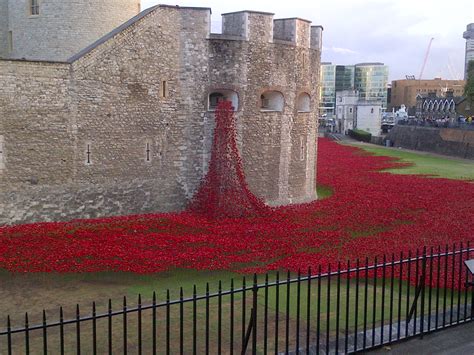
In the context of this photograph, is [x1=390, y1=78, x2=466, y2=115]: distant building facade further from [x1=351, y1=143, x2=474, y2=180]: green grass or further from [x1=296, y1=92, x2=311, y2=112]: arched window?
[x1=296, y1=92, x2=311, y2=112]: arched window

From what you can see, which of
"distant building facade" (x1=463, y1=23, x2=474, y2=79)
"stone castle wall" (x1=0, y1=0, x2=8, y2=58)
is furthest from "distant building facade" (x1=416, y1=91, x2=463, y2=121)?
"stone castle wall" (x1=0, y1=0, x2=8, y2=58)

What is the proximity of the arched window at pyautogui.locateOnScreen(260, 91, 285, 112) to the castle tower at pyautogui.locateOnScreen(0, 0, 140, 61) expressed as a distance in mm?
6925

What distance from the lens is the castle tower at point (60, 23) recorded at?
2234 centimetres

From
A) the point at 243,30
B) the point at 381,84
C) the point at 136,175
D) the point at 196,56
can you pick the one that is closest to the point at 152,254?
the point at 136,175

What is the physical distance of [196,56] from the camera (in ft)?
61.2

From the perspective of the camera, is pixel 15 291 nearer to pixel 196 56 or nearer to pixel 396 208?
pixel 196 56

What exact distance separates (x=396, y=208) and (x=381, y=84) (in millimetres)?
155520

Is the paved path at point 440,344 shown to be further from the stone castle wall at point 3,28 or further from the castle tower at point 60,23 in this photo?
the stone castle wall at point 3,28

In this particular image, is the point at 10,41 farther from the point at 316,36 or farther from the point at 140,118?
the point at 316,36

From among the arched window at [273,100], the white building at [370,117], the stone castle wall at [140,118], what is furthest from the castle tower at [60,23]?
the white building at [370,117]

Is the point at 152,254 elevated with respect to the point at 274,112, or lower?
lower

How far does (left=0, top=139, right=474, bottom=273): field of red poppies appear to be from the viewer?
1315 cm

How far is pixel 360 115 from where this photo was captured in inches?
3423

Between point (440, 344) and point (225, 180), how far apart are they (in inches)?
466
